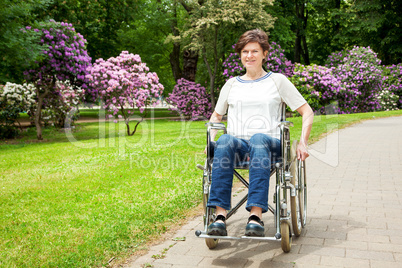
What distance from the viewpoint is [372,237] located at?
3.69 meters

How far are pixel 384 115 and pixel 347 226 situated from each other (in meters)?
16.5

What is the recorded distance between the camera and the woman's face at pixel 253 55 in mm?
3715

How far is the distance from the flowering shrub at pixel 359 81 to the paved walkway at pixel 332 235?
1499 cm

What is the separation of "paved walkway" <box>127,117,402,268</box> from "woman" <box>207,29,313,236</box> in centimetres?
39

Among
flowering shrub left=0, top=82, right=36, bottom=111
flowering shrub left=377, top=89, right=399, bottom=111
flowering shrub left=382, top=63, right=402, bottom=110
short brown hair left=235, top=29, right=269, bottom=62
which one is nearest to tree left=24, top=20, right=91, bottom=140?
flowering shrub left=0, top=82, right=36, bottom=111

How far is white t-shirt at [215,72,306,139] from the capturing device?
3613 mm

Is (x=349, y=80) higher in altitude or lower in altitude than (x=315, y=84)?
higher

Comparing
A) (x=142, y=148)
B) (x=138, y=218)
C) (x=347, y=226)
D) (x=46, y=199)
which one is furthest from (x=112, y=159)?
(x=347, y=226)

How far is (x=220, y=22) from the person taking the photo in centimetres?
2203

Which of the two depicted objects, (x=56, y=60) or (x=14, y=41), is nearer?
(x=14, y=41)

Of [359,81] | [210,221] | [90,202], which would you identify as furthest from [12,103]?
[359,81]

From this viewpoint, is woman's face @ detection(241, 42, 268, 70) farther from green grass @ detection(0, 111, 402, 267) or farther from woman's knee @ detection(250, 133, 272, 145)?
green grass @ detection(0, 111, 402, 267)

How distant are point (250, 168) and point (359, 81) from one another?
2040 cm

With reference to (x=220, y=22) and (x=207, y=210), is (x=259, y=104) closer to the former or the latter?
(x=207, y=210)
